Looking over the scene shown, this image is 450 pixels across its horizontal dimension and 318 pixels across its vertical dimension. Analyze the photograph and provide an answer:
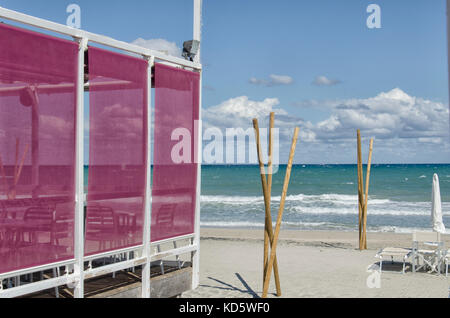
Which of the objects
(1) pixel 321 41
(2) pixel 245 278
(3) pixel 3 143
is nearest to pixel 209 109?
(1) pixel 321 41

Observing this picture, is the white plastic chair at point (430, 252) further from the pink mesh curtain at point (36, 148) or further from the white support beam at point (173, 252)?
the pink mesh curtain at point (36, 148)

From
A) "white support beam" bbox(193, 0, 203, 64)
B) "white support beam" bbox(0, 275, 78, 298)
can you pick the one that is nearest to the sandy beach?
"white support beam" bbox(0, 275, 78, 298)

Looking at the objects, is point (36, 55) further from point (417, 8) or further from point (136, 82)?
point (417, 8)

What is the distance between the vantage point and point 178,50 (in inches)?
302

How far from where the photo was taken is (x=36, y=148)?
4.98 metres

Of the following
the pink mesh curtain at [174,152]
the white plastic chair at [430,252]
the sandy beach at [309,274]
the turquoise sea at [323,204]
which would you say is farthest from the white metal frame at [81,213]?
the turquoise sea at [323,204]

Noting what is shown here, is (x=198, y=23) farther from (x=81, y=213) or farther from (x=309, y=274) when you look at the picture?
(x=309, y=274)

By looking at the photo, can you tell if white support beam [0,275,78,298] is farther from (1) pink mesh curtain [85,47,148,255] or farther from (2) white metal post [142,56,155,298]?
(2) white metal post [142,56,155,298]

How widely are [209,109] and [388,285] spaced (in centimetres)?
5431

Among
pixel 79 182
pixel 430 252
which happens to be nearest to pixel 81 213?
pixel 79 182

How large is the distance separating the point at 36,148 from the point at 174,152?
7.89 ft

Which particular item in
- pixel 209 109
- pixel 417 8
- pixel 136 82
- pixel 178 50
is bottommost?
pixel 136 82

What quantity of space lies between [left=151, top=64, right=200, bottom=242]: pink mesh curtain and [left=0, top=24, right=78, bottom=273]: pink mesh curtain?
1574 mm

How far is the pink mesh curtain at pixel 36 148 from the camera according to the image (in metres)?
4.71
